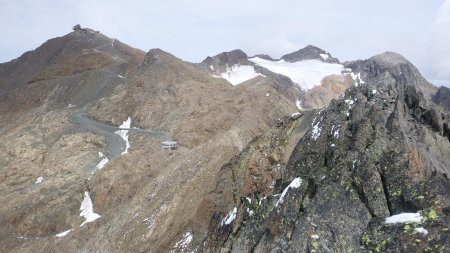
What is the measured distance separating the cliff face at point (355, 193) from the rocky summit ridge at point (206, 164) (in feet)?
0.18

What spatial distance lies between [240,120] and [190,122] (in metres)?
8.07

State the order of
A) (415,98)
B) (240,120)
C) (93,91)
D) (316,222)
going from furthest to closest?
(93,91), (240,120), (415,98), (316,222)

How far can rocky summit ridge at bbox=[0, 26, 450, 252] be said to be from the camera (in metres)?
16.1

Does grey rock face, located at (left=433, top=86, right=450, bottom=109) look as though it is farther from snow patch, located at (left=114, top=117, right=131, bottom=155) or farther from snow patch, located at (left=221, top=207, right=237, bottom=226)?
snow patch, located at (left=221, top=207, right=237, bottom=226)

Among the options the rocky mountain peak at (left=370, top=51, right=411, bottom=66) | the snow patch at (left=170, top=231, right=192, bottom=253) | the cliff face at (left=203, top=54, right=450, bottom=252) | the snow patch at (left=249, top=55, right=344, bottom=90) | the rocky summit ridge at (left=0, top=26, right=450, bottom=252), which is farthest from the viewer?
the rocky mountain peak at (left=370, top=51, right=411, bottom=66)

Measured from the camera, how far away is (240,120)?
60.8 metres

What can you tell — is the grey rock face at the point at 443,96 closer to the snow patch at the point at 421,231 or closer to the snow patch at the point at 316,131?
the snow patch at the point at 316,131

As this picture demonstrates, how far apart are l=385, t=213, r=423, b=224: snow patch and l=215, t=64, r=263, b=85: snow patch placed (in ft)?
426

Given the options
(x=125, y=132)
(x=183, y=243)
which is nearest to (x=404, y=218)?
(x=183, y=243)

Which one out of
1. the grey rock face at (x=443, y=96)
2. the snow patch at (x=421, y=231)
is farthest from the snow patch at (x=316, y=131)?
the grey rock face at (x=443, y=96)

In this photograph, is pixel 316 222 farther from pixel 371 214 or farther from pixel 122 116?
pixel 122 116

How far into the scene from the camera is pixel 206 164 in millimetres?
40312

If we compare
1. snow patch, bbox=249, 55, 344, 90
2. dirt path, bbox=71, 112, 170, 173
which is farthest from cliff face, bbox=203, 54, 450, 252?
snow patch, bbox=249, 55, 344, 90

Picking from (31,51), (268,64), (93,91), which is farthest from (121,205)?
(268,64)
